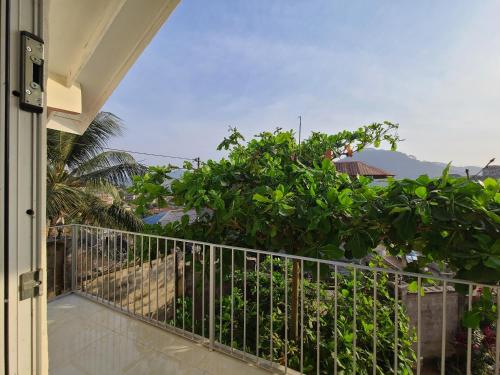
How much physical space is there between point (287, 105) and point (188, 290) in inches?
207

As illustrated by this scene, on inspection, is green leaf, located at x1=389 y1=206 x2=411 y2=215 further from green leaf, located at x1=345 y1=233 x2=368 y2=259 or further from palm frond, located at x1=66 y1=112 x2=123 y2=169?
palm frond, located at x1=66 y1=112 x2=123 y2=169

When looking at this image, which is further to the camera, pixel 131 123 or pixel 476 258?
pixel 131 123

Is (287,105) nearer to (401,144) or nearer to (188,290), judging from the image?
(401,144)

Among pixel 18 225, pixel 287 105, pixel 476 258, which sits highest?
pixel 287 105

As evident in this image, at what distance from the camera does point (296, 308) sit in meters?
2.70

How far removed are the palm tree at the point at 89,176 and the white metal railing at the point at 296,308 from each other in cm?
133

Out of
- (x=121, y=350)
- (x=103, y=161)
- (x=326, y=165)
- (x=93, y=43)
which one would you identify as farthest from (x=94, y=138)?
(x=326, y=165)

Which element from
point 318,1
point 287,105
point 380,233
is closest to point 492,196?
point 380,233

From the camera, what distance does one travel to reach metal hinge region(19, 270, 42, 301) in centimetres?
68

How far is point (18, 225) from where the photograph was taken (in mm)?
659

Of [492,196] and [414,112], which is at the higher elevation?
[414,112]

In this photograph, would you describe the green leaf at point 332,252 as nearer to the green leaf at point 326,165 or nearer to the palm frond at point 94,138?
the green leaf at point 326,165

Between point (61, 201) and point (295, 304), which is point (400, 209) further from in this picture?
point (61, 201)

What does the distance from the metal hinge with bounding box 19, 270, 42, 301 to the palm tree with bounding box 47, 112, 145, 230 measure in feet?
19.1
